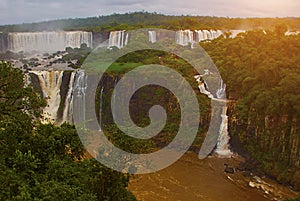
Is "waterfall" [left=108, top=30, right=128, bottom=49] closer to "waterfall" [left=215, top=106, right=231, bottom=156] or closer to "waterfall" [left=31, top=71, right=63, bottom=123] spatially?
"waterfall" [left=31, top=71, right=63, bottom=123]

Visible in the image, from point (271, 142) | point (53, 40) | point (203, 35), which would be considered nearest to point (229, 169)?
point (271, 142)

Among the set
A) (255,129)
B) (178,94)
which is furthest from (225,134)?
(178,94)

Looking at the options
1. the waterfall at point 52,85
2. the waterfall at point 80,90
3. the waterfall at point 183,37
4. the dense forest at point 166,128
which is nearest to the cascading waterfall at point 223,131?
the dense forest at point 166,128

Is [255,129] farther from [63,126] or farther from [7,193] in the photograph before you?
[7,193]

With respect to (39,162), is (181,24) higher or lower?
higher

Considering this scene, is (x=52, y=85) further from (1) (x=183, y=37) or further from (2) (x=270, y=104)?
(1) (x=183, y=37)

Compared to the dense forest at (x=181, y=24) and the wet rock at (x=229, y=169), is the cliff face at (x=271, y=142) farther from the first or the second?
the dense forest at (x=181, y=24)
